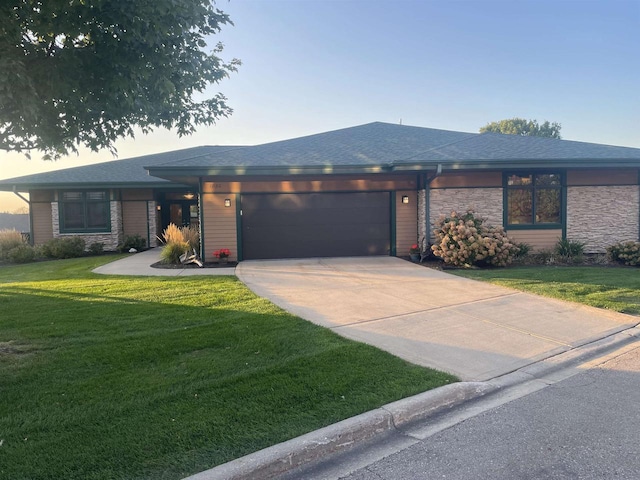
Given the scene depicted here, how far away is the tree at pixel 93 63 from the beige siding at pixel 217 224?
694 cm

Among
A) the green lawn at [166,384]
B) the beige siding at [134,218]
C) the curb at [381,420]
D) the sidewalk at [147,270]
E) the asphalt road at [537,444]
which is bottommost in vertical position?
the asphalt road at [537,444]

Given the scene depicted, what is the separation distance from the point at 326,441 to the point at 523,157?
1188 centimetres

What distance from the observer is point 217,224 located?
13422mm

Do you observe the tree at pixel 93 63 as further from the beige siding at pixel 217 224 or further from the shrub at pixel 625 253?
the shrub at pixel 625 253

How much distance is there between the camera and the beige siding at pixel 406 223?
46.3 ft

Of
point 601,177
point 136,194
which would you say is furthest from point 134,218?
point 601,177

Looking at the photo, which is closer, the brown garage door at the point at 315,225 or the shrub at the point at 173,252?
the shrub at the point at 173,252

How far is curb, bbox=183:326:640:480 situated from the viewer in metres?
2.88

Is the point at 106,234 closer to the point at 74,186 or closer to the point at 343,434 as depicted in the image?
the point at 74,186

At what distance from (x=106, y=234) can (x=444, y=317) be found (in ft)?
52.6

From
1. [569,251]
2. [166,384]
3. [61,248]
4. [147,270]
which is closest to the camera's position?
[166,384]

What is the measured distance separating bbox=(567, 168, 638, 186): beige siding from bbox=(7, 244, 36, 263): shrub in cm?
1845

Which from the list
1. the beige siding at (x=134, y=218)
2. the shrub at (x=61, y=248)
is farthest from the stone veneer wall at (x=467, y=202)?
the shrub at (x=61, y=248)

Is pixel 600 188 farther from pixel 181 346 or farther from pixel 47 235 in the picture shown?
pixel 47 235
